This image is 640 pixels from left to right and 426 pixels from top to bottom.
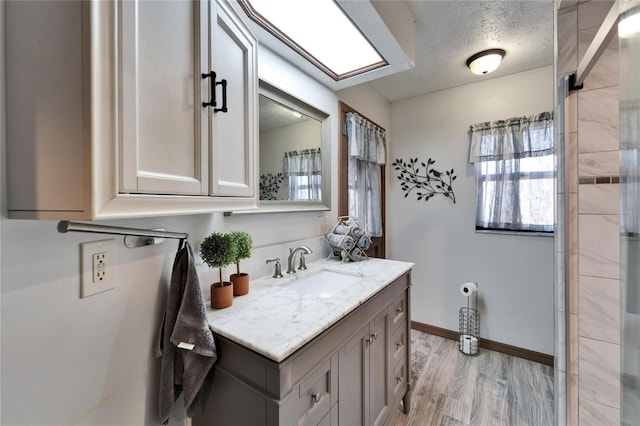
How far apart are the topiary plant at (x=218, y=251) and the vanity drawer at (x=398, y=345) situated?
0.99 metres

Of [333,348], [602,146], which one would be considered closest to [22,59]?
[333,348]

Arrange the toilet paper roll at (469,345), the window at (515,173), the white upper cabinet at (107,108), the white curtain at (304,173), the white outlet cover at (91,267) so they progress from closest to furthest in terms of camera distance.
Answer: the white upper cabinet at (107,108), the white outlet cover at (91,267), the white curtain at (304,173), the window at (515,173), the toilet paper roll at (469,345)

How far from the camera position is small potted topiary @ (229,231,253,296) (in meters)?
1.11

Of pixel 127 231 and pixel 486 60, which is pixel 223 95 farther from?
pixel 486 60

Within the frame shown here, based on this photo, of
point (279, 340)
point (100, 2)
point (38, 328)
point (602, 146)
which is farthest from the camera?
point (602, 146)

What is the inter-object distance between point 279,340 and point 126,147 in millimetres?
650

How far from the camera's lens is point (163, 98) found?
651mm

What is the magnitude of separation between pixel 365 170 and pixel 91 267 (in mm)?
2069

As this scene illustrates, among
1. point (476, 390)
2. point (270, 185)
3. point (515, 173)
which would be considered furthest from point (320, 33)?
point (476, 390)

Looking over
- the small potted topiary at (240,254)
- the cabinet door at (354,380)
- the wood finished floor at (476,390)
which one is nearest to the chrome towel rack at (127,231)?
the small potted topiary at (240,254)

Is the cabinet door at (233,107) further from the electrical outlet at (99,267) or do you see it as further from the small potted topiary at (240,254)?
the electrical outlet at (99,267)

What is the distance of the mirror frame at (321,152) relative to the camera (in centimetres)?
145

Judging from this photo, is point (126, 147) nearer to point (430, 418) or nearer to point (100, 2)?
point (100, 2)

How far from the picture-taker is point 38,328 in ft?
2.23
